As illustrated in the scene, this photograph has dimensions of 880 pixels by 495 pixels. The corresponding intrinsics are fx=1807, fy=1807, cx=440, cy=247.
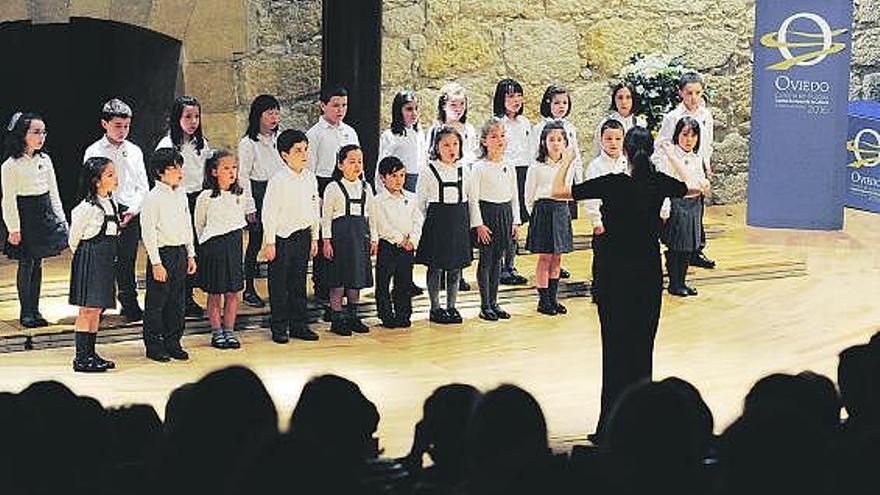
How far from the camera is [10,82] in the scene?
12.4 meters

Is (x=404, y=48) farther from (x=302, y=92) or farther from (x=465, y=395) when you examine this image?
(x=465, y=395)

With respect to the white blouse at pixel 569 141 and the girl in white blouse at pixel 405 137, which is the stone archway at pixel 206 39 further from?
the white blouse at pixel 569 141

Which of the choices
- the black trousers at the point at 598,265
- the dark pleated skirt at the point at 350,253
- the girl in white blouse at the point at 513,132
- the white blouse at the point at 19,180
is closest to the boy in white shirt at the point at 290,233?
the dark pleated skirt at the point at 350,253

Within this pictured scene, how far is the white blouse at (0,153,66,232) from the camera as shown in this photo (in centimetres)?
1004

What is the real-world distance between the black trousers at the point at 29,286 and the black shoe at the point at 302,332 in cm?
145

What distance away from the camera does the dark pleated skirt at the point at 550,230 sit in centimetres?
1112

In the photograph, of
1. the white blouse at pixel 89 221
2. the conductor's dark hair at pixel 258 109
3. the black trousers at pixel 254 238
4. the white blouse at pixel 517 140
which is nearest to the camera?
the white blouse at pixel 89 221

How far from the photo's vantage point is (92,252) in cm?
941

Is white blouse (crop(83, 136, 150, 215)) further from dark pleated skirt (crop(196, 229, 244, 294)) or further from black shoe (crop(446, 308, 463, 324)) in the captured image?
black shoe (crop(446, 308, 463, 324))

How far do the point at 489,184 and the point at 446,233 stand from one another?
0.46 m

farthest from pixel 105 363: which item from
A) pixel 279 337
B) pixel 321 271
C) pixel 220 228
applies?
pixel 321 271

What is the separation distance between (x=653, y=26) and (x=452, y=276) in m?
4.34

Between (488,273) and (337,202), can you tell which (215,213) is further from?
(488,273)

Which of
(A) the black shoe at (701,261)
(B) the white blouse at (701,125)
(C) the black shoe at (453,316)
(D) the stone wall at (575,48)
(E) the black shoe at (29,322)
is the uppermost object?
(D) the stone wall at (575,48)
